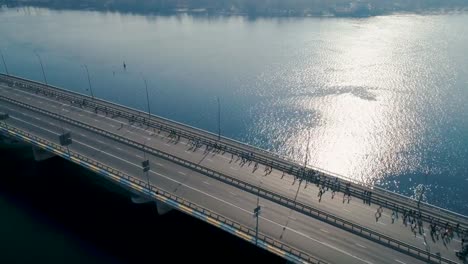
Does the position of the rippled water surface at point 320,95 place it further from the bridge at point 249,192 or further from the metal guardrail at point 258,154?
the bridge at point 249,192

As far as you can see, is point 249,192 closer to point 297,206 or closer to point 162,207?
point 297,206

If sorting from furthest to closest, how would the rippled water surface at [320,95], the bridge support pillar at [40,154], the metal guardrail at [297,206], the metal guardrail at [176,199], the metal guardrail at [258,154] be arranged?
the rippled water surface at [320,95] → the bridge support pillar at [40,154] → the metal guardrail at [258,154] → the metal guardrail at [297,206] → the metal guardrail at [176,199]

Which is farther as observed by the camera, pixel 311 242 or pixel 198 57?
pixel 198 57

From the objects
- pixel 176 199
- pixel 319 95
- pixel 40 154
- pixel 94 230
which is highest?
pixel 176 199

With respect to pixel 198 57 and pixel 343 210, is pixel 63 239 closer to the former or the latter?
pixel 343 210

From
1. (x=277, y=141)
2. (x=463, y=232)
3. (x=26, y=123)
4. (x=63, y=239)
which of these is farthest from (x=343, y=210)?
(x=26, y=123)

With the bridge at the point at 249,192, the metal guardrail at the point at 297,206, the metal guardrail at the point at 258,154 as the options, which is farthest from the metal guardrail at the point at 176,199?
the metal guardrail at the point at 258,154

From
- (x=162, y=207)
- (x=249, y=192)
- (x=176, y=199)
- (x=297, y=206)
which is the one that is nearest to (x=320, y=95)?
(x=249, y=192)
